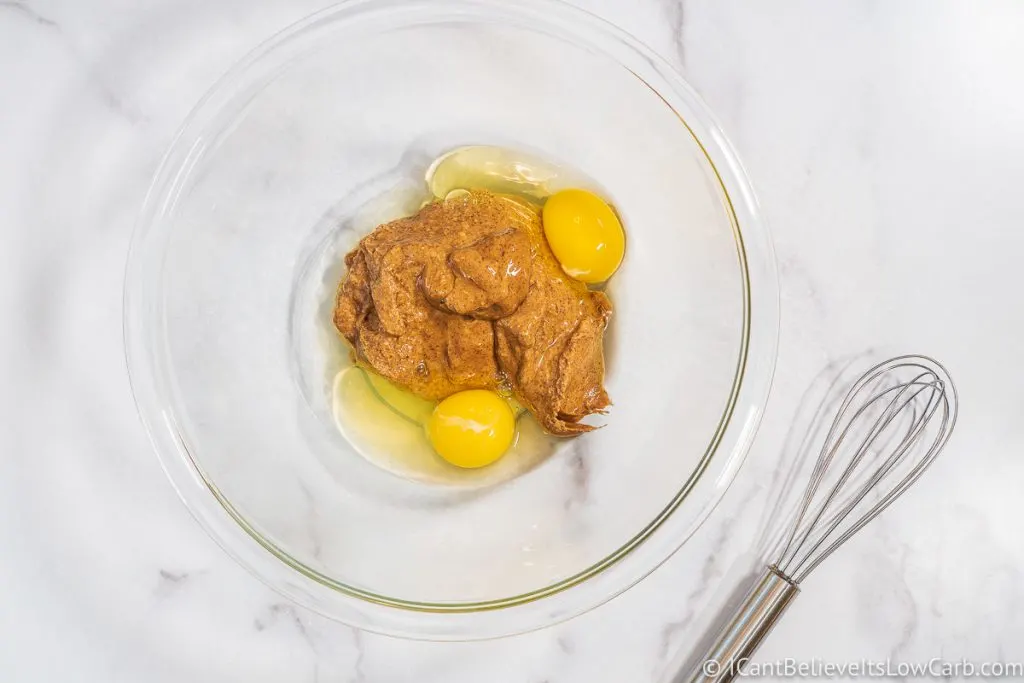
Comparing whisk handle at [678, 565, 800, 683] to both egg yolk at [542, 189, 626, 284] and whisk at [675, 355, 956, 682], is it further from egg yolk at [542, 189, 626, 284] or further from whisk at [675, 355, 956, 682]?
egg yolk at [542, 189, 626, 284]

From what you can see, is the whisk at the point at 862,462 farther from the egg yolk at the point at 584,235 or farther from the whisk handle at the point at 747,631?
the egg yolk at the point at 584,235

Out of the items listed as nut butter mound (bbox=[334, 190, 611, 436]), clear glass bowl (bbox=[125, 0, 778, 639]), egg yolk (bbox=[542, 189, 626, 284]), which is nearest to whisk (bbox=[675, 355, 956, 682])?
clear glass bowl (bbox=[125, 0, 778, 639])

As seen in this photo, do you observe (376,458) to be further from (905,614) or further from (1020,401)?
(1020,401)

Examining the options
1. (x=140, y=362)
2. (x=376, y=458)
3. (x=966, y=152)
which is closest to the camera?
(x=140, y=362)

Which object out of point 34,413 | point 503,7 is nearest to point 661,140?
point 503,7

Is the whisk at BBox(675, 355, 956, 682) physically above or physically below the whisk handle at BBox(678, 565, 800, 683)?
above
